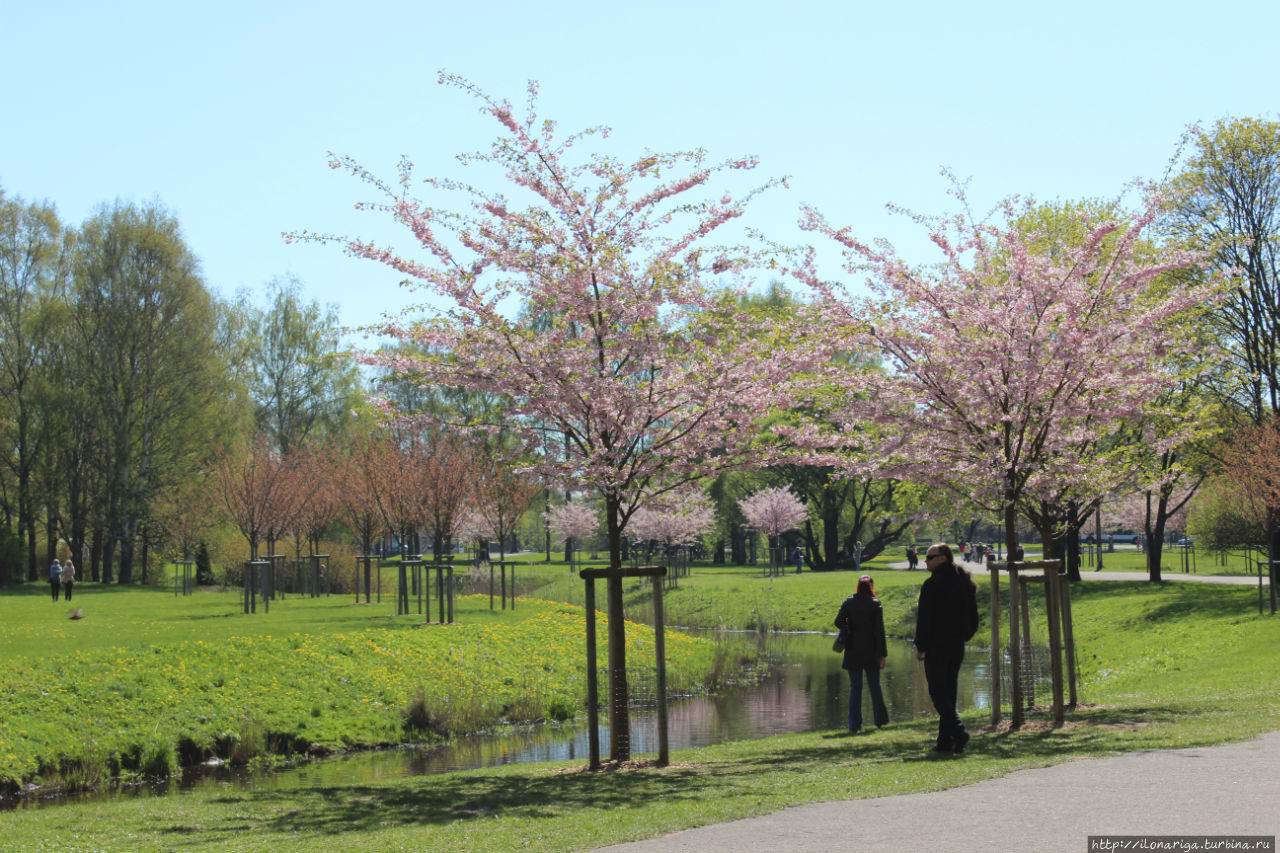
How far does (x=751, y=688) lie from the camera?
25172mm

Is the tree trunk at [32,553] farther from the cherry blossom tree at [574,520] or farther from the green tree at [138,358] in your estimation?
the cherry blossom tree at [574,520]

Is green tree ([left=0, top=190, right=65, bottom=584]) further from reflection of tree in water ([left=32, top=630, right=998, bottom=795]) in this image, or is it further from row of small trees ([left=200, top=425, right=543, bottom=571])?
reflection of tree in water ([left=32, top=630, right=998, bottom=795])

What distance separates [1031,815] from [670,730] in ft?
39.9

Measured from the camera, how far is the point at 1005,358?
14594 millimetres

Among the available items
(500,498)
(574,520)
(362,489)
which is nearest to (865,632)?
(362,489)

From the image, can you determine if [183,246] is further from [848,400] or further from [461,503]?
[848,400]

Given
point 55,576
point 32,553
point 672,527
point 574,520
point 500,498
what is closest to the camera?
point 55,576

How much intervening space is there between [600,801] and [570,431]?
466 cm

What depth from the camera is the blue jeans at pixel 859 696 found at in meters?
15.6

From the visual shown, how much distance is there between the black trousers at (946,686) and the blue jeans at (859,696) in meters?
3.98

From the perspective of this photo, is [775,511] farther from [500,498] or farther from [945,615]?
[945,615]

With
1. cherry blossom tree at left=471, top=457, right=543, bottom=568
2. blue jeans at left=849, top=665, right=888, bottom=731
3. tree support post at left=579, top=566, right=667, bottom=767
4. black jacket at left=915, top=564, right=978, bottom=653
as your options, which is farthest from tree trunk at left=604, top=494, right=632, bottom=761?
cherry blossom tree at left=471, top=457, right=543, bottom=568

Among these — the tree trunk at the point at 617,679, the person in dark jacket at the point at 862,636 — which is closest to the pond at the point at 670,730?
the tree trunk at the point at 617,679

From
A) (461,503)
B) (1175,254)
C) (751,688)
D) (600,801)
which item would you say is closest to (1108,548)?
(461,503)
